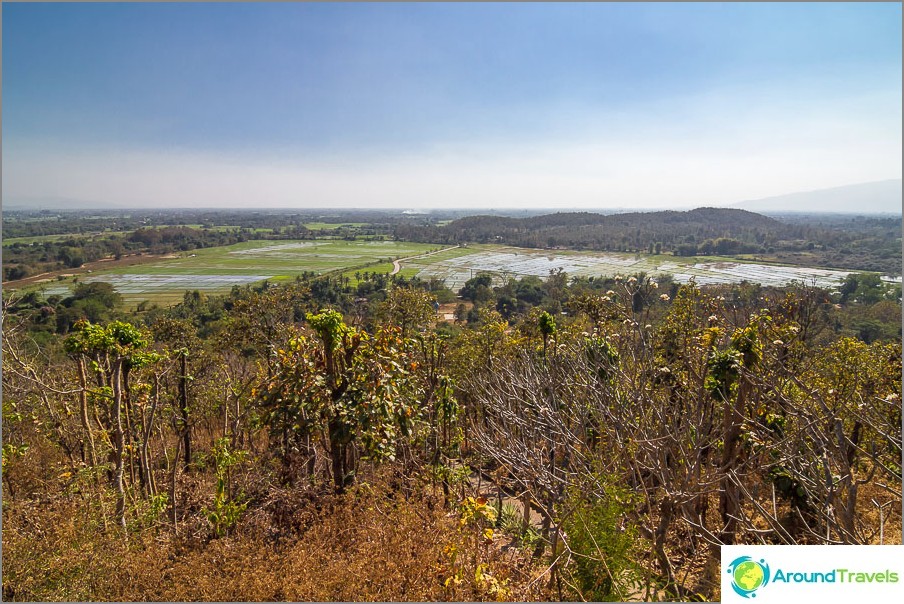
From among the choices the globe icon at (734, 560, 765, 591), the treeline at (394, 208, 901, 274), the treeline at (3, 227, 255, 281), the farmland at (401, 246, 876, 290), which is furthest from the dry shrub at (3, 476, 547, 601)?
the farmland at (401, 246, 876, 290)

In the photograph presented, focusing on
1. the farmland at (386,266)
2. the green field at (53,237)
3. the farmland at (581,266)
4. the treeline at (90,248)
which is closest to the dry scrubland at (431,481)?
the farmland at (386,266)

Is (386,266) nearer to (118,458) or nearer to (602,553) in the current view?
(118,458)

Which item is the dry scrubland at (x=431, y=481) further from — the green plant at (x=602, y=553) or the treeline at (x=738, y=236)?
the treeline at (x=738, y=236)

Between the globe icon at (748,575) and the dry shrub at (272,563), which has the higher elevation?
the globe icon at (748,575)

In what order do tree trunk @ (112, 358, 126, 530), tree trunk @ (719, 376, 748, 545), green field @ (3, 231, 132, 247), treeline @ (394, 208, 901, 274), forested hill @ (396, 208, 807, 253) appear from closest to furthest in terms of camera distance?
tree trunk @ (719, 376, 748, 545)
tree trunk @ (112, 358, 126, 530)
treeline @ (394, 208, 901, 274)
green field @ (3, 231, 132, 247)
forested hill @ (396, 208, 807, 253)

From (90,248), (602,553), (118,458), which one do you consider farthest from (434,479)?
(90,248)

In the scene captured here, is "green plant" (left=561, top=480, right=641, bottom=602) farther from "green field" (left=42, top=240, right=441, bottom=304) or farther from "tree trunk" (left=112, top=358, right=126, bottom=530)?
"green field" (left=42, top=240, right=441, bottom=304)

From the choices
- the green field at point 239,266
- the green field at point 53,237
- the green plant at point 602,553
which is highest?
the green field at point 53,237
